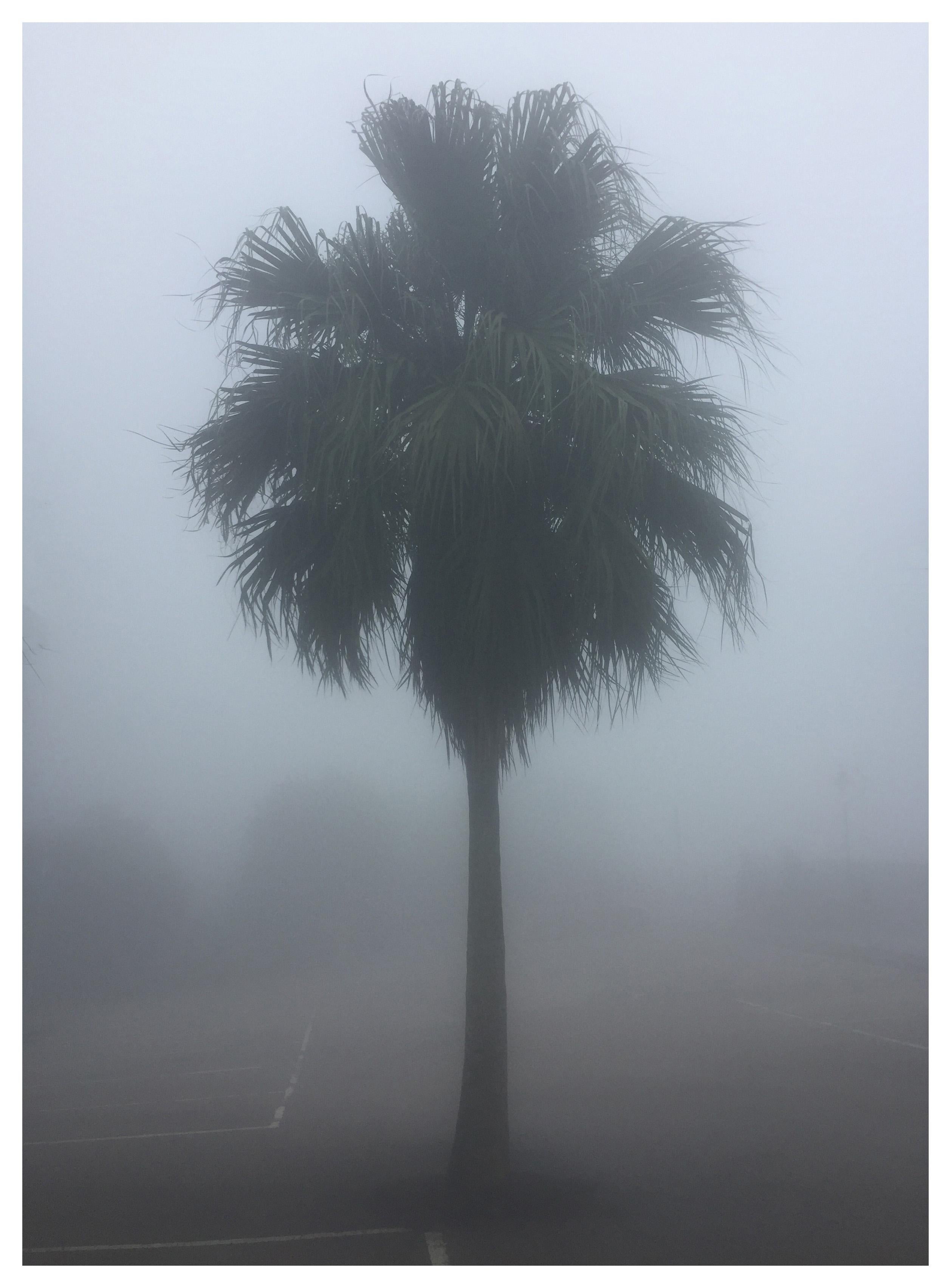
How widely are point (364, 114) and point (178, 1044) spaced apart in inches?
319

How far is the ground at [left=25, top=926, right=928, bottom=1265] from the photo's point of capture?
17.1ft

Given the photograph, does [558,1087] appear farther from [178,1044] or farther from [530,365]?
[530,365]

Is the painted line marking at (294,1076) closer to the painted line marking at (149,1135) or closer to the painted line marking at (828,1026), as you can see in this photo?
the painted line marking at (149,1135)

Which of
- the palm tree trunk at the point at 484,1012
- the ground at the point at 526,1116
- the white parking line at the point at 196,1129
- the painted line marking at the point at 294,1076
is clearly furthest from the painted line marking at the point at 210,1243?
the painted line marking at the point at 294,1076

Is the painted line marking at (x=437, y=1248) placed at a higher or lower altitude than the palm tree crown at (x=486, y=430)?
lower

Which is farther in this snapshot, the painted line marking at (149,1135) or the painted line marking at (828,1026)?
the painted line marking at (828,1026)

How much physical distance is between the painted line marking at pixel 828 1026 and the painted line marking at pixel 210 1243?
4.17 meters

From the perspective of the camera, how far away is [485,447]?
18.6ft

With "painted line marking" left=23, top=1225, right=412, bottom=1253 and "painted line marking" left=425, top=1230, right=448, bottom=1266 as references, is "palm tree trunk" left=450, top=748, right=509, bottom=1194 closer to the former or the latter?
"painted line marking" left=425, top=1230, right=448, bottom=1266

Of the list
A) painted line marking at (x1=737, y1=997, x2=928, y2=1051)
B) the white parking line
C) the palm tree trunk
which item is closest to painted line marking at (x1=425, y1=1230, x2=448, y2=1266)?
the palm tree trunk

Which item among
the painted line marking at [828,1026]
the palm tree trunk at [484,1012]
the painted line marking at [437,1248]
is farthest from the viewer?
the painted line marking at [828,1026]

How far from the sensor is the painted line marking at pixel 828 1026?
7.53 metres

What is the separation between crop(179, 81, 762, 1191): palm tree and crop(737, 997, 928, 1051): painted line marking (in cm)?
342

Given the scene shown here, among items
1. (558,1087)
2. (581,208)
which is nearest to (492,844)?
(558,1087)
